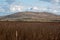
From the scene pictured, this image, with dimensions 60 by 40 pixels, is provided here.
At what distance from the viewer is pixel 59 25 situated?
93cm

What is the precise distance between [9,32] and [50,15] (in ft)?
1.12

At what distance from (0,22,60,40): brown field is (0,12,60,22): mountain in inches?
1.3

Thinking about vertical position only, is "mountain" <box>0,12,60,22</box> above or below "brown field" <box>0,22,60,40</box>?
above

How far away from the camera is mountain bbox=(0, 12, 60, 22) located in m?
0.94

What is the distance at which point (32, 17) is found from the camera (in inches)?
37.9

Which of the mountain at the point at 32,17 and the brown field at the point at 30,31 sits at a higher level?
the mountain at the point at 32,17

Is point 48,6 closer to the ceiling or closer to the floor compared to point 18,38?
closer to the ceiling

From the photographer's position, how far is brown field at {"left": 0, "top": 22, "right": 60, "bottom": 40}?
906 mm

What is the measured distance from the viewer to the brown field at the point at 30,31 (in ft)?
2.97

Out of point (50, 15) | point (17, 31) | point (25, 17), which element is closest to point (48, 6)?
point (50, 15)

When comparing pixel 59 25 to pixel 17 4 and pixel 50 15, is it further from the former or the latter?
pixel 17 4

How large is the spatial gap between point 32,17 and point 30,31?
0.12 metres

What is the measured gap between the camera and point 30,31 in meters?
0.92

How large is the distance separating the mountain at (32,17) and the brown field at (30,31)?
0.03m
